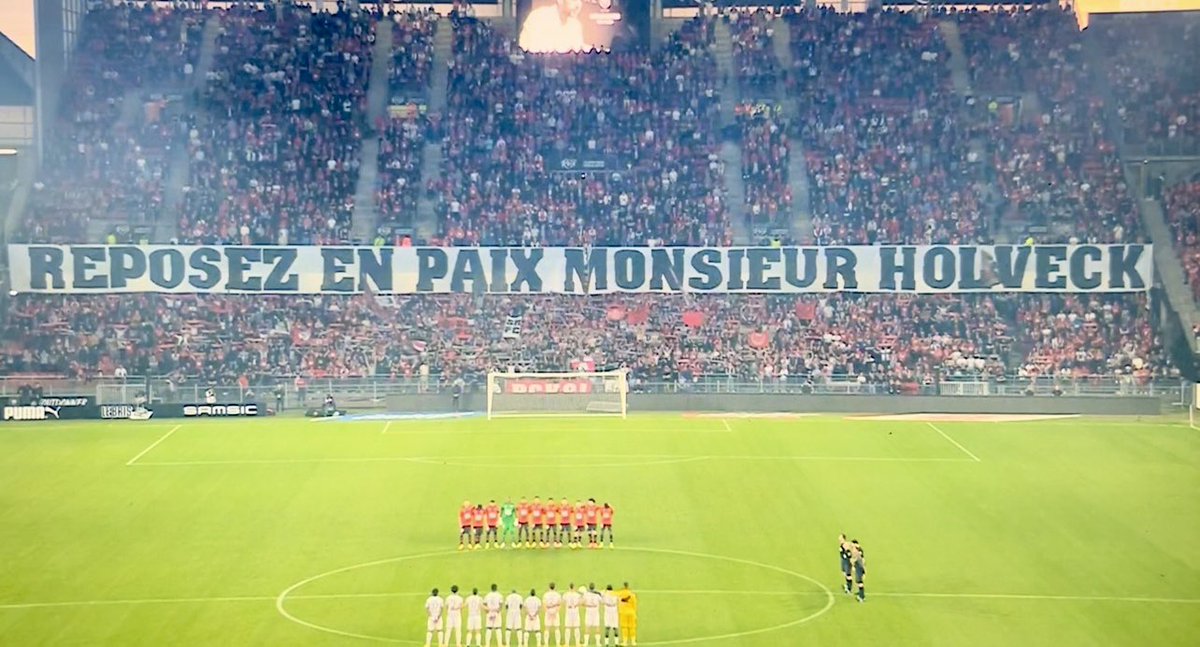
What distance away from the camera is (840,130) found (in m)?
62.5

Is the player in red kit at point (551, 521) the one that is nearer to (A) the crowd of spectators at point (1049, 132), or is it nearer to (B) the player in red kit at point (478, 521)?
(B) the player in red kit at point (478, 521)

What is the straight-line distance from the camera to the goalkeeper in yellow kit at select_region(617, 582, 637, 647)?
28266mm

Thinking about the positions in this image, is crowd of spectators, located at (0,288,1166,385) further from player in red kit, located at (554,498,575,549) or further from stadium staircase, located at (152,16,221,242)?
player in red kit, located at (554,498,575,549)

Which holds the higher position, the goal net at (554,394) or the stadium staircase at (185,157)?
the stadium staircase at (185,157)

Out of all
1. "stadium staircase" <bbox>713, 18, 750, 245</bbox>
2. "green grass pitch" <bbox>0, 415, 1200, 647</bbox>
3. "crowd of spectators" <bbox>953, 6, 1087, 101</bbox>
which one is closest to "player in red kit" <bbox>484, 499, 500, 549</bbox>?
"green grass pitch" <bbox>0, 415, 1200, 647</bbox>

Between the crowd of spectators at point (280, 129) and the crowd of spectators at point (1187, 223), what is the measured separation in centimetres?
2812

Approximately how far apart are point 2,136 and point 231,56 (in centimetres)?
865

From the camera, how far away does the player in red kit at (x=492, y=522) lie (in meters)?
35.9

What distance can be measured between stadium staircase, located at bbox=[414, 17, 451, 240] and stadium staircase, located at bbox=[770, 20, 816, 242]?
36.6ft

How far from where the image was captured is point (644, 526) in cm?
3794

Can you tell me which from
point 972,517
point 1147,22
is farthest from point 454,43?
point 972,517

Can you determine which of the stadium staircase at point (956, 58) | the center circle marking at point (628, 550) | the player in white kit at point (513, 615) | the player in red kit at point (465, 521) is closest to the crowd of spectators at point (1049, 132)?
the stadium staircase at point (956, 58)

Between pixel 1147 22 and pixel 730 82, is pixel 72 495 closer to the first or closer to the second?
pixel 730 82

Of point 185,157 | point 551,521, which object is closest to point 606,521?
point 551,521
